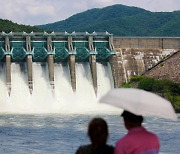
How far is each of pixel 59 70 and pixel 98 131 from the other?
221 ft

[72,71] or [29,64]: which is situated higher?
[29,64]

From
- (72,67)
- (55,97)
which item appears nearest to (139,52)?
(72,67)

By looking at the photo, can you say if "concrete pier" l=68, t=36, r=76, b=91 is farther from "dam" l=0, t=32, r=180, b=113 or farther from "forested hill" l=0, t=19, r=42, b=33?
"forested hill" l=0, t=19, r=42, b=33

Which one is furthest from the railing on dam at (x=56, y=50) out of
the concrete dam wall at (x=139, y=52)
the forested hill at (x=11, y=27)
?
the forested hill at (x=11, y=27)

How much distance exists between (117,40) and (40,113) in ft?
61.5

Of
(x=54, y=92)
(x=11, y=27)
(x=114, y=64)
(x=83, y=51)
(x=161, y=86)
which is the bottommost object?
(x=54, y=92)

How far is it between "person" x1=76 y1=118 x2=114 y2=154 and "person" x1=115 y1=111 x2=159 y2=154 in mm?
188

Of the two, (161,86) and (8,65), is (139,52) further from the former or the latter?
(8,65)

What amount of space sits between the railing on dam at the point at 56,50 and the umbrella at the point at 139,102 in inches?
2474

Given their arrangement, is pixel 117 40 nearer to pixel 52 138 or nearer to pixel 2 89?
pixel 2 89

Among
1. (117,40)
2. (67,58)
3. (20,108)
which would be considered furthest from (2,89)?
(117,40)

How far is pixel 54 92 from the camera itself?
237 feet

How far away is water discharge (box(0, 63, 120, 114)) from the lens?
6938 cm

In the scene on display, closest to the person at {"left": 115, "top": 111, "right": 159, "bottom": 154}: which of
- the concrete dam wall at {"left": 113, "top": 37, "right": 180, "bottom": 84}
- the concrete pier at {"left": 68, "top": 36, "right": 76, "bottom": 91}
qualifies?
the concrete pier at {"left": 68, "top": 36, "right": 76, "bottom": 91}
